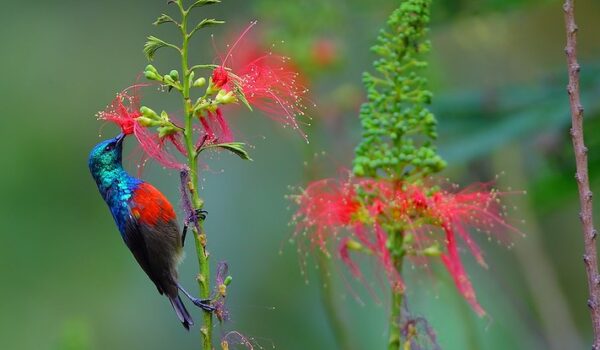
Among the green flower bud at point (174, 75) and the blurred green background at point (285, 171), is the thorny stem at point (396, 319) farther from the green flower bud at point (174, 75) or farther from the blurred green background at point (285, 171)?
the blurred green background at point (285, 171)

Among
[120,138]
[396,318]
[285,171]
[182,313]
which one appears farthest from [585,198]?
[285,171]

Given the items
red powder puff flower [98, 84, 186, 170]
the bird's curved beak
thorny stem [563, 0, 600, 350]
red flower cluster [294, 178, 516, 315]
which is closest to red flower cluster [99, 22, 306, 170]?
red powder puff flower [98, 84, 186, 170]

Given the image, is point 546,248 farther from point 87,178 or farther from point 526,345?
point 87,178

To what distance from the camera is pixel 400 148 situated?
99.3 inches

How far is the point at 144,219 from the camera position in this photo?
3232 mm

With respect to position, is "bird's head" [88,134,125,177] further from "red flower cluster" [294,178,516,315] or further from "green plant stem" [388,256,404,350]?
"green plant stem" [388,256,404,350]

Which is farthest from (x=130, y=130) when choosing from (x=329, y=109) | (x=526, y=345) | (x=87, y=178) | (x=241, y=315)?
(x=87, y=178)

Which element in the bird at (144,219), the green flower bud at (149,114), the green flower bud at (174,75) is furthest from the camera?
the bird at (144,219)

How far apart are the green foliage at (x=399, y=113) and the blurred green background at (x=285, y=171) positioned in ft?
1.88

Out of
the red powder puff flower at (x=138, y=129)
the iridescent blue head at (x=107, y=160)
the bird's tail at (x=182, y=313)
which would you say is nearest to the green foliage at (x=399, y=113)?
the red powder puff flower at (x=138, y=129)

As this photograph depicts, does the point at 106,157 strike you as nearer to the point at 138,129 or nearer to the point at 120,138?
the point at 120,138

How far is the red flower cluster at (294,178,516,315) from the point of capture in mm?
2582

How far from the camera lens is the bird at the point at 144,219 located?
125 inches

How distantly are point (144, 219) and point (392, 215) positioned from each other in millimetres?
918
